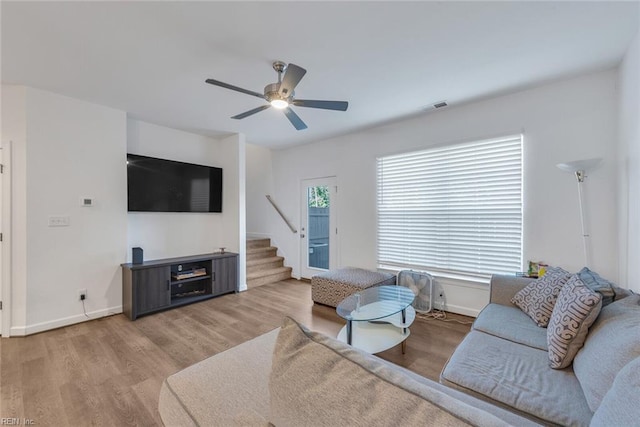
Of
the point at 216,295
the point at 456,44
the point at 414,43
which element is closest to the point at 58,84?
the point at 216,295

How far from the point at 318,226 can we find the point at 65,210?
352 cm

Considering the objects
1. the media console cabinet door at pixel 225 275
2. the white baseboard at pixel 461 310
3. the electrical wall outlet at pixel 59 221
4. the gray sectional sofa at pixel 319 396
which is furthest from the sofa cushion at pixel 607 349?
the electrical wall outlet at pixel 59 221

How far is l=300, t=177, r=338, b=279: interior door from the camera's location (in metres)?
4.77

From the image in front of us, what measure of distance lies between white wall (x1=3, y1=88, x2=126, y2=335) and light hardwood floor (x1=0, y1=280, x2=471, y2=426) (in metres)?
0.29

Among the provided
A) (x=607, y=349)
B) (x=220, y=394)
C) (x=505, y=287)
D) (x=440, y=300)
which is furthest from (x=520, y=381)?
(x=440, y=300)

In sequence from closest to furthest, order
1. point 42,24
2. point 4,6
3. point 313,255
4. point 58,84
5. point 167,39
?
point 4,6, point 42,24, point 167,39, point 58,84, point 313,255

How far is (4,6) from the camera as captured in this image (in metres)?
1.75

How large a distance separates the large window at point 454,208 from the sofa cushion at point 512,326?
1.08 metres

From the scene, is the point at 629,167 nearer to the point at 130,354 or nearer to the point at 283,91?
the point at 283,91

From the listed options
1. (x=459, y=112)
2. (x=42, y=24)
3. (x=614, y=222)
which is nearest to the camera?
(x=42, y=24)

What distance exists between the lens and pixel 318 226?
5.05 m

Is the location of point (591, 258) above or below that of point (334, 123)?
below

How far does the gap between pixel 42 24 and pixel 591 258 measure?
16.5 feet

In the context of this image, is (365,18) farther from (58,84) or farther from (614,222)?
(58,84)
